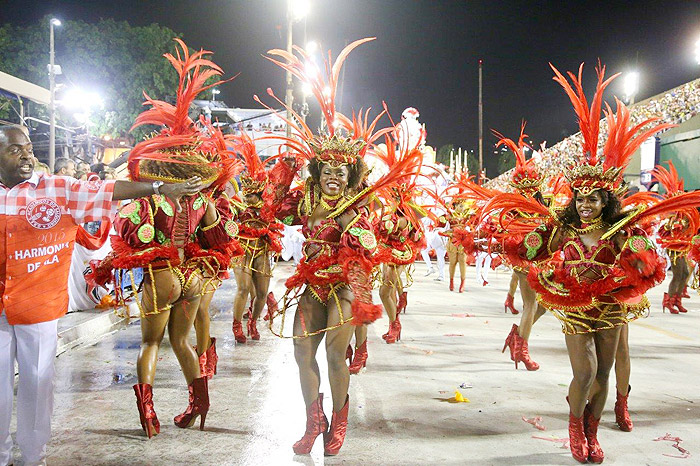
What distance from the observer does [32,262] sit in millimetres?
3389

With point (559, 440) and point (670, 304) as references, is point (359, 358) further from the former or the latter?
point (670, 304)

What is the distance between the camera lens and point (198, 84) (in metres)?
4.86

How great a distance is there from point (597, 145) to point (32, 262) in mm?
4016

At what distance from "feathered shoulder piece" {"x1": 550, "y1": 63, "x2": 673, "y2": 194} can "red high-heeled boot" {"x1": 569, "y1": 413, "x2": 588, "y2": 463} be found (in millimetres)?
1644

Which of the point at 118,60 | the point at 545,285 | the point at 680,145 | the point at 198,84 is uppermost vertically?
the point at 118,60

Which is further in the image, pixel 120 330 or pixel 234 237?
pixel 120 330

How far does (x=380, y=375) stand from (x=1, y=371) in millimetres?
3737

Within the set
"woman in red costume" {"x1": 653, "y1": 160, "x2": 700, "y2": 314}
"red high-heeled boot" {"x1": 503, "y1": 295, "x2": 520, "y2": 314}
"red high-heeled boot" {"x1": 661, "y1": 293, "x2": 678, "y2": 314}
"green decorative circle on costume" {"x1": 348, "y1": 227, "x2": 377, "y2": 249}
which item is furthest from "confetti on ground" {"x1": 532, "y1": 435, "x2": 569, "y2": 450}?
"red high-heeled boot" {"x1": 661, "y1": 293, "x2": 678, "y2": 314}

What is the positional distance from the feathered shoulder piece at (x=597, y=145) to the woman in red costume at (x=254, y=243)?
415cm

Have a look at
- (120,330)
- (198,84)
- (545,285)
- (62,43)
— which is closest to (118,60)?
(62,43)

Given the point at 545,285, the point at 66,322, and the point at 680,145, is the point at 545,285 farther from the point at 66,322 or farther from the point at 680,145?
the point at 680,145

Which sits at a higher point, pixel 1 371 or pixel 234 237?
pixel 234 237

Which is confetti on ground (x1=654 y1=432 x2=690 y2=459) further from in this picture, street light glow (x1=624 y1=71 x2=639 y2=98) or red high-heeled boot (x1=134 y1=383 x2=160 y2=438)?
street light glow (x1=624 y1=71 x2=639 y2=98)

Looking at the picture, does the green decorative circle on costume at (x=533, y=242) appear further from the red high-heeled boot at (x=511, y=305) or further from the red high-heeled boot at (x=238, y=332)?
the red high-heeled boot at (x=511, y=305)
